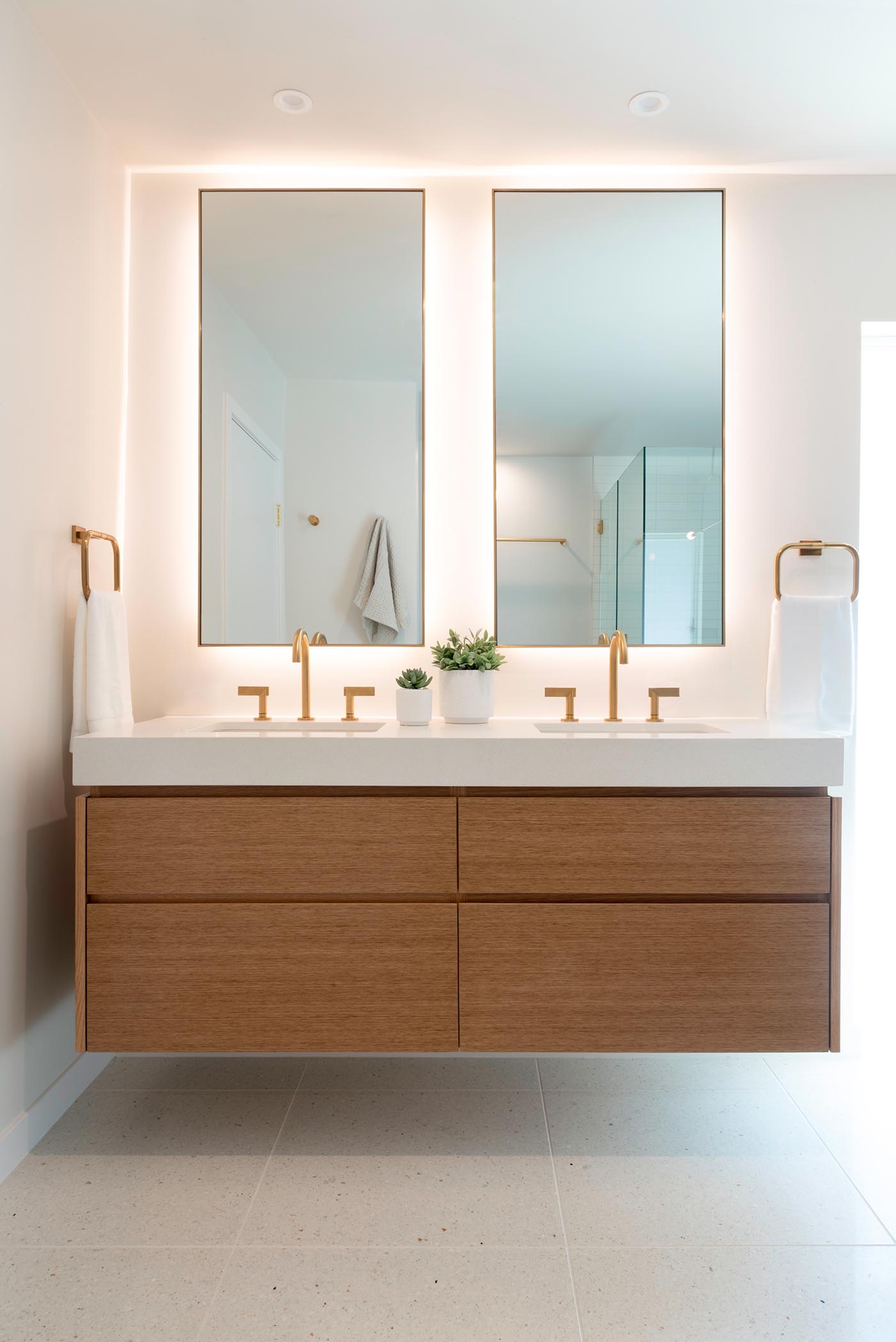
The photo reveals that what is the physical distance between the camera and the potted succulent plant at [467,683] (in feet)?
6.79

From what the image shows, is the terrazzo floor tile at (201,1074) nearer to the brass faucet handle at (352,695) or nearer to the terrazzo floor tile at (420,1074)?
the terrazzo floor tile at (420,1074)

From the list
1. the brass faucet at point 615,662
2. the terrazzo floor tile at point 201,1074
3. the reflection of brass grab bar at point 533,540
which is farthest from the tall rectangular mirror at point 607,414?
the terrazzo floor tile at point 201,1074

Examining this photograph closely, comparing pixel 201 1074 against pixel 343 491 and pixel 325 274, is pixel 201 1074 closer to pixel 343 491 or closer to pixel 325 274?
pixel 343 491

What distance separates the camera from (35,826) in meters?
1.85

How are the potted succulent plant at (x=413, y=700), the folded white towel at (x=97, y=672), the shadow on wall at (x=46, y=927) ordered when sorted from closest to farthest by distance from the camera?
the shadow on wall at (x=46, y=927) < the folded white towel at (x=97, y=672) < the potted succulent plant at (x=413, y=700)

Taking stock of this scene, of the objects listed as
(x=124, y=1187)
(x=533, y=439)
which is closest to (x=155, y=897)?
(x=124, y=1187)

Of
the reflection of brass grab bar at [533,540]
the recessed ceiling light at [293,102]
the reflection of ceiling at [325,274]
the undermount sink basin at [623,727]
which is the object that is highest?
the recessed ceiling light at [293,102]

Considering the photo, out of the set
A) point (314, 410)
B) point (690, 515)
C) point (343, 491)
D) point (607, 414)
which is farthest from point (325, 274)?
point (690, 515)

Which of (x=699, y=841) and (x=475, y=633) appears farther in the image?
(x=475, y=633)

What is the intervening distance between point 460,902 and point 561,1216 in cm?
60

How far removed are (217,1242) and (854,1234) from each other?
1.16 m

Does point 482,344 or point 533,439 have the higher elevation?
point 482,344

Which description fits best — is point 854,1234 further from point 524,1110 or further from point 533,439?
point 533,439

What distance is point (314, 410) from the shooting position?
2279 millimetres
